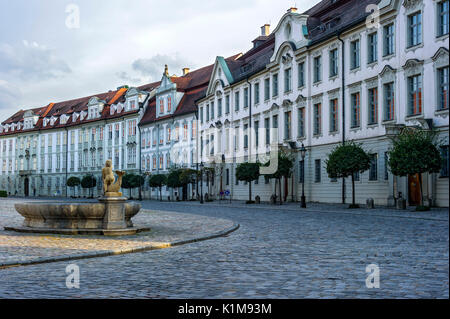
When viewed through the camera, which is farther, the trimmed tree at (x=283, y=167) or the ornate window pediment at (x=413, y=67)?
the trimmed tree at (x=283, y=167)

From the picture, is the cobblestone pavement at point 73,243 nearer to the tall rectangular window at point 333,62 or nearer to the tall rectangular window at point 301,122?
the tall rectangular window at point 333,62

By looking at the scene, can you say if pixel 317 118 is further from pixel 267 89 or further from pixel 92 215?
pixel 92 215

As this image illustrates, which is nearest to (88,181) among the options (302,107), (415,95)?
(302,107)

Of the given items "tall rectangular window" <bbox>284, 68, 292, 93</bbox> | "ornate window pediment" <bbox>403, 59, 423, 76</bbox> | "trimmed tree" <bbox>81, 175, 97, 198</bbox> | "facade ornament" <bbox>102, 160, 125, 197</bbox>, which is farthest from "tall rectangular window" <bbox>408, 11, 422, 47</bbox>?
"trimmed tree" <bbox>81, 175, 97, 198</bbox>

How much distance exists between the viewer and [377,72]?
3058 centimetres

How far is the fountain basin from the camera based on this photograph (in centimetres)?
1478

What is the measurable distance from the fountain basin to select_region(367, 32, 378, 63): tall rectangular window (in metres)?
20.1

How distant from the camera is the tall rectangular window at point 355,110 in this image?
32.8m

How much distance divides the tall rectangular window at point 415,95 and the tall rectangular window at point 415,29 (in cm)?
170

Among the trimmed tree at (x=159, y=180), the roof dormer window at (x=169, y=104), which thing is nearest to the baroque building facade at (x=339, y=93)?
the trimmed tree at (x=159, y=180)

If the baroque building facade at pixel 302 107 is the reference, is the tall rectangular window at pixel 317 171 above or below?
below

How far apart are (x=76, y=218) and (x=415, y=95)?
62.4 feet

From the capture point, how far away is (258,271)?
8211mm
